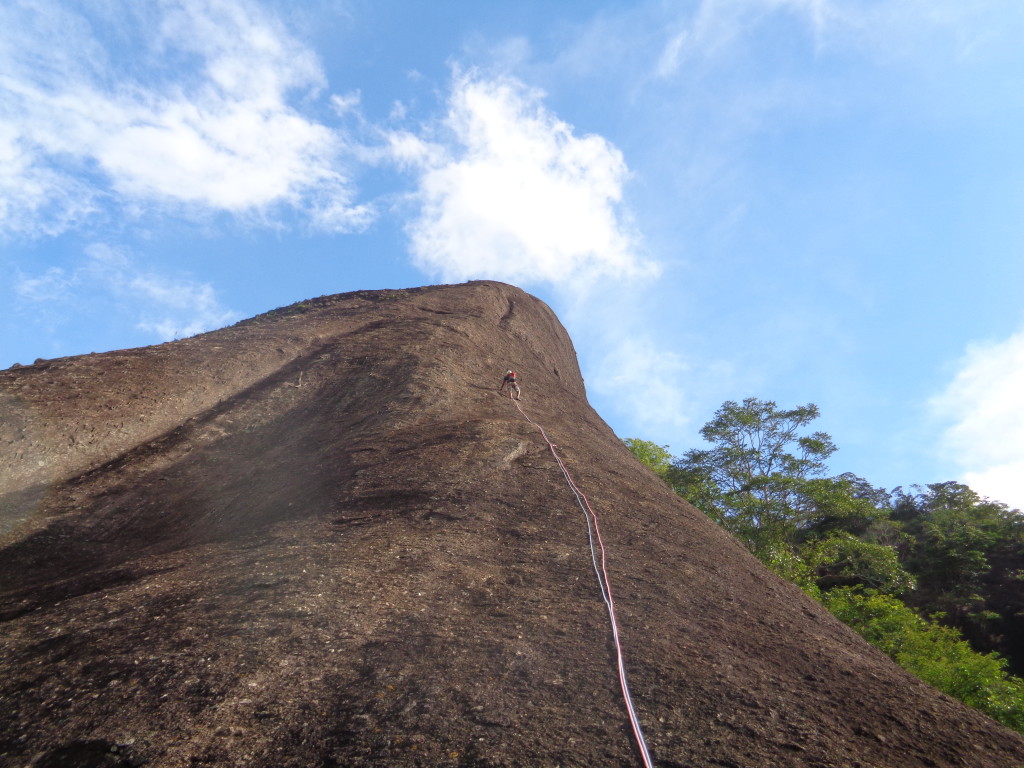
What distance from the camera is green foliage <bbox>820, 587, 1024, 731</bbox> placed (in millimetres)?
14727

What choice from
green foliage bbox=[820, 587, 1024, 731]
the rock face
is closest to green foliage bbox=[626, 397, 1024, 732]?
green foliage bbox=[820, 587, 1024, 731]

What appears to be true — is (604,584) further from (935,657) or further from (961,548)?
(961,548)

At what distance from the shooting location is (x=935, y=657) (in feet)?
59.6

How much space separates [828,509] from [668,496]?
1522 cm

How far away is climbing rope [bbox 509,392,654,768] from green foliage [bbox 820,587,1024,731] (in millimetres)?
10431

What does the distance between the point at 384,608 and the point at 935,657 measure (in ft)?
59.7

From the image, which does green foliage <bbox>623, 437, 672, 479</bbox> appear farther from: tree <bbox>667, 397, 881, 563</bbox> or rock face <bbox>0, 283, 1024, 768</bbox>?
rock face <bbox>0, 283, 1024, 768</bbox>

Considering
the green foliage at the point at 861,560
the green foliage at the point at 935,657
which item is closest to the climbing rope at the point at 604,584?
the green foliage at the point at 935,657

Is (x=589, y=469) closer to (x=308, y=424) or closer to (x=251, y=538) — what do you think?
(x=251, y=538)

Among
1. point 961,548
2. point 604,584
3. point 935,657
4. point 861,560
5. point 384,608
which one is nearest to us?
point 384,608

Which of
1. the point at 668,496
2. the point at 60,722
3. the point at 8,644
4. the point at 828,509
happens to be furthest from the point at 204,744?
the point at 828,509

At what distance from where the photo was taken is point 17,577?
9.99 m

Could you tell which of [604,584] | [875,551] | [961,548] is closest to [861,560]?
[875,551]

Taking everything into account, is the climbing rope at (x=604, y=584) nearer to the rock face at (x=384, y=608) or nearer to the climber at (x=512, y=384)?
the rock face at (x=384, y=608)
